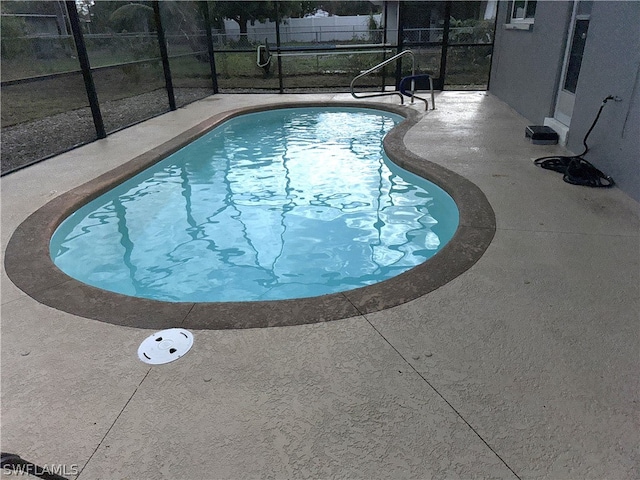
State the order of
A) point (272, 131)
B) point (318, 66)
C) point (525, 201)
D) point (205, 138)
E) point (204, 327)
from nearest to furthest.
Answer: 1. point (204, 327)
2. point (525, 201)
3. point (205, 138)
4. point (272, 131)
5. point (318, 66)

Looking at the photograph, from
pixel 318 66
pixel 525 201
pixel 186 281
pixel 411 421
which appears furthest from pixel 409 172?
pixel 318 66

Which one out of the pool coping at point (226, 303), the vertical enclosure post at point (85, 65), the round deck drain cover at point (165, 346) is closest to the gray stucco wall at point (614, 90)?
the pool coping at point (226, 303)

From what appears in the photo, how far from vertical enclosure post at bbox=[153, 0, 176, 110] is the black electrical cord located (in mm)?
6099

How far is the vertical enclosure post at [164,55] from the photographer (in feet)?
22.9

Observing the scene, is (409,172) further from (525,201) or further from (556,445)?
(556,445)

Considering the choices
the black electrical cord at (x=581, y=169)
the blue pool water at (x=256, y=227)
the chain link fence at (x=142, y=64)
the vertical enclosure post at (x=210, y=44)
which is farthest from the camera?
the vertical enclosure post at (x=210, y=44)

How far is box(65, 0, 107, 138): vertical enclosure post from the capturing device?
5.16 m

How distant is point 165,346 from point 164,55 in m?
6.75

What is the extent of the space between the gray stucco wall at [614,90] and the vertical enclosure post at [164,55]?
6.08 metres

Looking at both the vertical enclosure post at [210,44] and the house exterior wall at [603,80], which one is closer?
the house exterior wall at [603,80]

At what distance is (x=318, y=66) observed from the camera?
9.74 m

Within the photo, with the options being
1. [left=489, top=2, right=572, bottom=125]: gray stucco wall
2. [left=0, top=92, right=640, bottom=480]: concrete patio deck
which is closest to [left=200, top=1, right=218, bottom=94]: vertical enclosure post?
[left=489, top=2, right=572, bottom=125]: gray stucco wall

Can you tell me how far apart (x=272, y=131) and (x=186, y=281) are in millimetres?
4382

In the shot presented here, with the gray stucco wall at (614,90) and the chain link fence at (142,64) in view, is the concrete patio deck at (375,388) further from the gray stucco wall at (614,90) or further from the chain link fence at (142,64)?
the chain link fence at (142,64)
